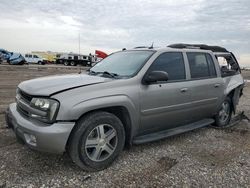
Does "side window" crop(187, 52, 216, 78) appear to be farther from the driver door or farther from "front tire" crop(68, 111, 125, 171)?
"front tire" crop(68, 111, 125, 171)

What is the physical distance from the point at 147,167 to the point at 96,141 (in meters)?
0.84

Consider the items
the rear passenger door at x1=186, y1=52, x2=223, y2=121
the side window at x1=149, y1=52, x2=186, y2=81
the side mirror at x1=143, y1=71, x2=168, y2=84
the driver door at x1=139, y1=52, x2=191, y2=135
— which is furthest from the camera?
the rear passenger door at x1=186, y1=52, x2=223, y2=121

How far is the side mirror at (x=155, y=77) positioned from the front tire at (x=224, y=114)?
7.99 feet

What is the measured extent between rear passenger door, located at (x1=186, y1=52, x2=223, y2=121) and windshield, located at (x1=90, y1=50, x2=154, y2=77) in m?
1.01

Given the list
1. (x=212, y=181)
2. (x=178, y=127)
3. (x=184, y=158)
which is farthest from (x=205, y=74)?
(x=212, y=181)

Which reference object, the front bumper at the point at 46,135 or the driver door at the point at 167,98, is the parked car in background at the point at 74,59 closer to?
the driver door at the point at 167,98

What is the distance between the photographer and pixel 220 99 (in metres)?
5.62

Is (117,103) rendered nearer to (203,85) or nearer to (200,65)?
(203,85)

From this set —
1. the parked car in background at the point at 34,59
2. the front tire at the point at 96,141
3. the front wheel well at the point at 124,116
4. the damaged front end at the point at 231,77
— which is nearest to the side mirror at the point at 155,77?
the front wheel well at the point at 124,116

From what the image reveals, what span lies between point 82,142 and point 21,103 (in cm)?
105

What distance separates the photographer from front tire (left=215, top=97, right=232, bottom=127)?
5.93 meters

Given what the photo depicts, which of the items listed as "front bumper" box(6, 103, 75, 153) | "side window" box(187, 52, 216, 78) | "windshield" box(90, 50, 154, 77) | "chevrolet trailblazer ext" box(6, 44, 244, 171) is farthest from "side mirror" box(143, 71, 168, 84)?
"front bumper" box(6, 103, 75, 153)

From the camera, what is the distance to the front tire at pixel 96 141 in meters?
3.39

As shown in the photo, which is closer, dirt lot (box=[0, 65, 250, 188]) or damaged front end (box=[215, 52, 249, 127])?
dirt lot (box=[0, 65, 250, 188])
